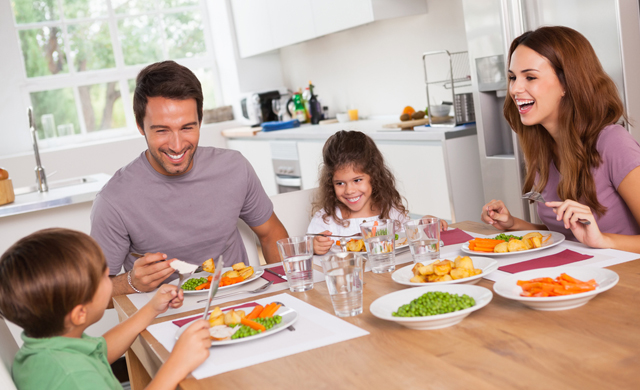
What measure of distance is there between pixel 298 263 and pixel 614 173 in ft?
2.82

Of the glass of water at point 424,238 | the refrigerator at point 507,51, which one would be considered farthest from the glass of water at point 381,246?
the refrigerator at point 507,51

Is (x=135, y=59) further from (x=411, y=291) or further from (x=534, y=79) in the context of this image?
(x=411, y=291)

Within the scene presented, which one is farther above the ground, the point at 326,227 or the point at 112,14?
the point at 112,14

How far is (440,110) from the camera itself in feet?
11.0

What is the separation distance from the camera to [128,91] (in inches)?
247

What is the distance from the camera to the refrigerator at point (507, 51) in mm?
2363

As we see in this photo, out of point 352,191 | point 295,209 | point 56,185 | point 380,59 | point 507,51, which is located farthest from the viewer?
point 380,59

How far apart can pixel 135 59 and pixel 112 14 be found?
47cm

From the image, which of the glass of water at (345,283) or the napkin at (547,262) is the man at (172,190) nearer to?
the glass of water at (345,283)

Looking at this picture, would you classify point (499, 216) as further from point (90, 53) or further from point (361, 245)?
point (90, 53)

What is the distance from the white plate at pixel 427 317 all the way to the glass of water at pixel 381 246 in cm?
25

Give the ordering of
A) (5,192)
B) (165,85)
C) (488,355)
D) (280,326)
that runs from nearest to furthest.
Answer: (488,355) < (280,326) < (165,85) < (5,192)

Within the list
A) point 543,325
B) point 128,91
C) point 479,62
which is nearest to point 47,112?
point 128,91

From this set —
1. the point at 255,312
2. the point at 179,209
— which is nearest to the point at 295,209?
the point at 179,209
